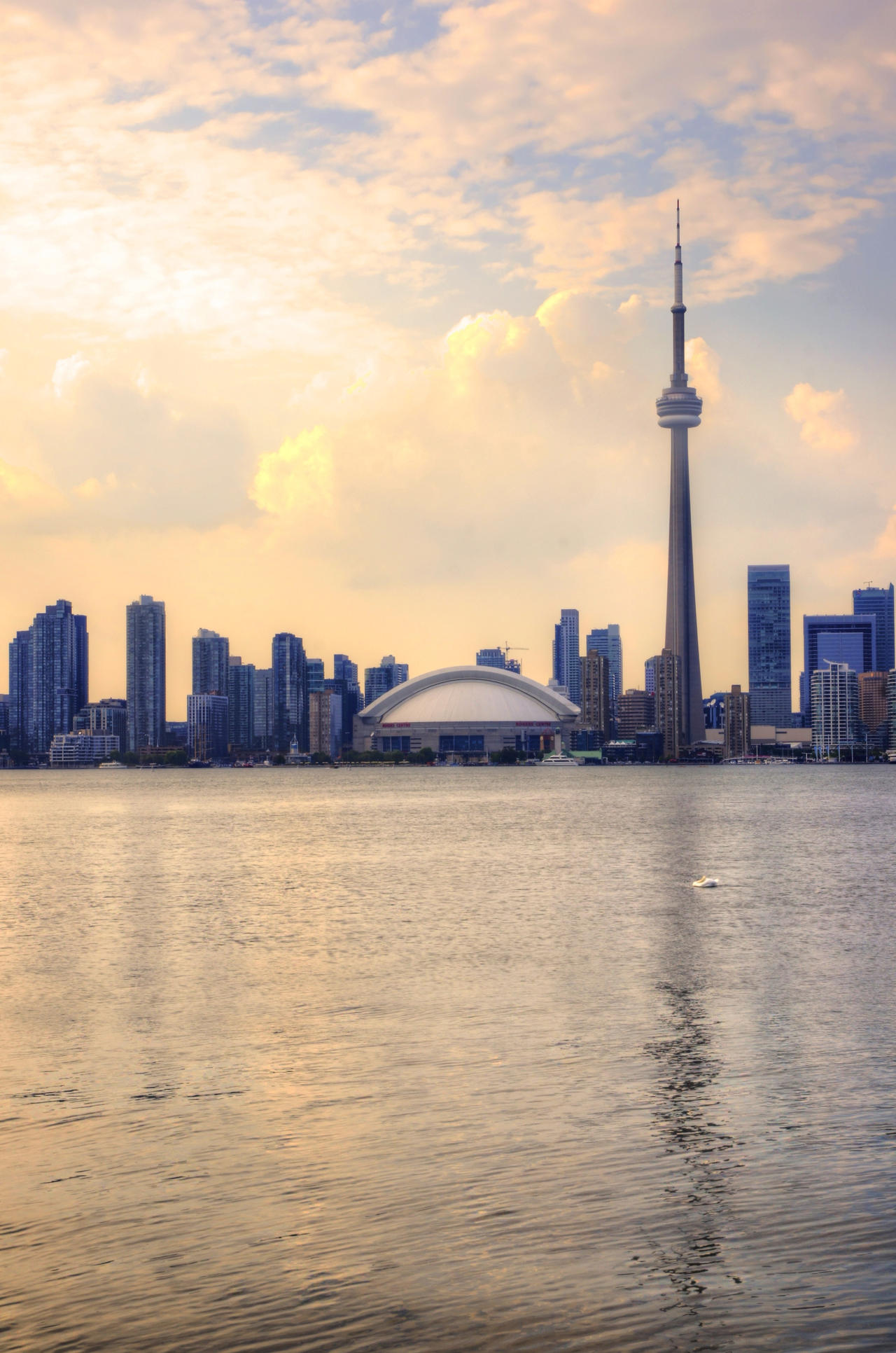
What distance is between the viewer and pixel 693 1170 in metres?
15.3

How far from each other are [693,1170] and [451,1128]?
336 centimetres

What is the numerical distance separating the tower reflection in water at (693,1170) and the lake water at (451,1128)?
52mm

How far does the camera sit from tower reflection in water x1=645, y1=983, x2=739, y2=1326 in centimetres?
1230

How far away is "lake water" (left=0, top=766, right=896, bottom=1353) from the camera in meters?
11.7

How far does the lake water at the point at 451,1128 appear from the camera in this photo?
11656mm

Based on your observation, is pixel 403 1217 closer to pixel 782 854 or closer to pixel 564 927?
pixel 564 927

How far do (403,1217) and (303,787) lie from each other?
180781 mm

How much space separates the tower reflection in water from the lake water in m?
0.05

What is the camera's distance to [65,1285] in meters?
12.3

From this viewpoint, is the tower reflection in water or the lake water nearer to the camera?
the lake water

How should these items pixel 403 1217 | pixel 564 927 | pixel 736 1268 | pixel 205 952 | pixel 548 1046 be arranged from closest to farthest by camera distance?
pixel 736 1268 → pixel 403 1217 → pixel 548 1046 → pixel 205 952 → pixel 564 927

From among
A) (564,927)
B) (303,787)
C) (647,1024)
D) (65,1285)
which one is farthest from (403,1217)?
(303,787)

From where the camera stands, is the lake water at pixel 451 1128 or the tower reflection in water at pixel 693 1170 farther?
the tower reflection in water at pixel 693 1170

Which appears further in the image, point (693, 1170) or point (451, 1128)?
point (451, 1128)
